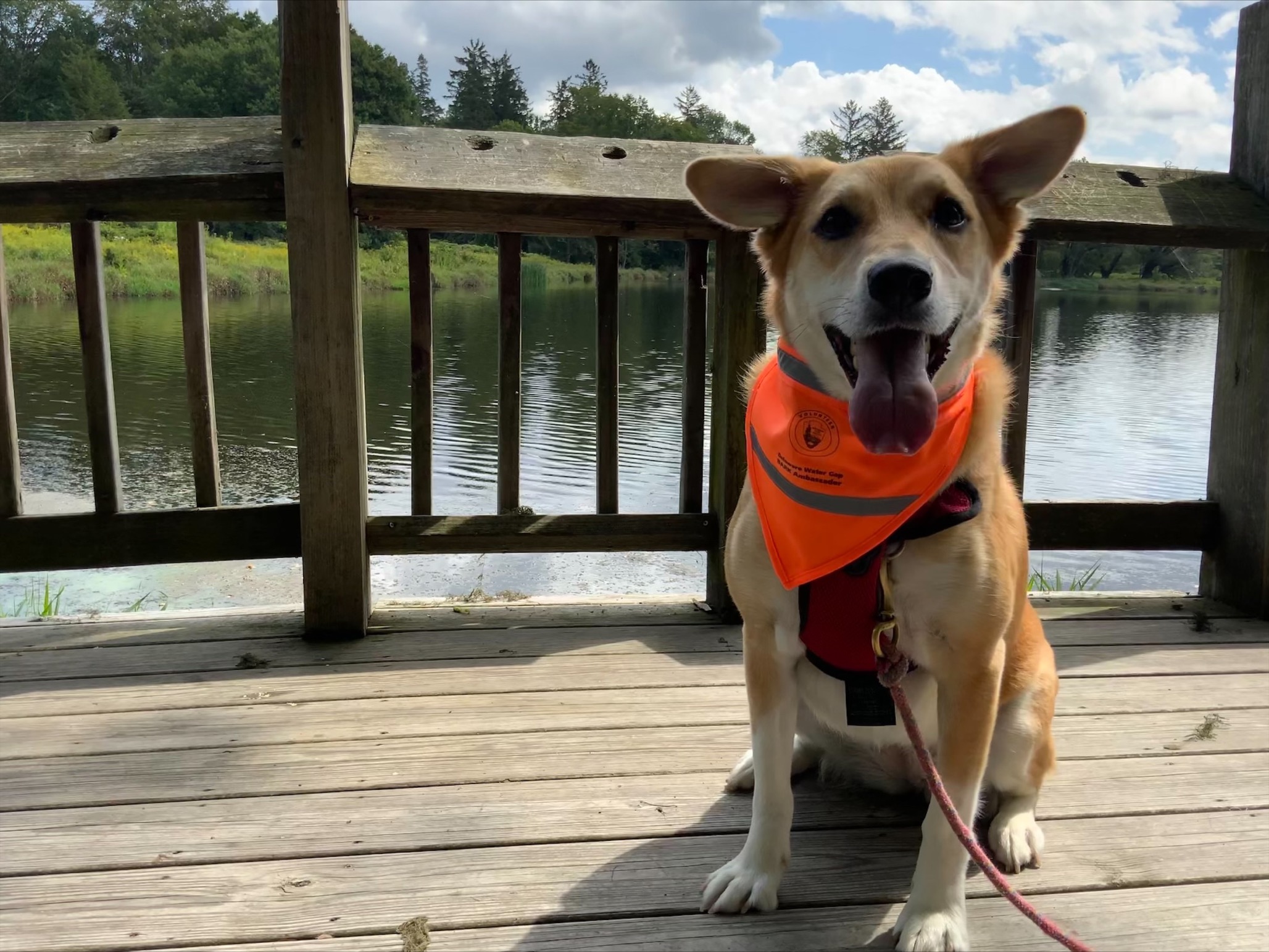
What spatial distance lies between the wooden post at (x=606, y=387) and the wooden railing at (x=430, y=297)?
12 mm

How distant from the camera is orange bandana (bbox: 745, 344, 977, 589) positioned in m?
1.83

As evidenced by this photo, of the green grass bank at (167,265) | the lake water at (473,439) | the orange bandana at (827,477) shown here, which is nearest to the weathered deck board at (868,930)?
the orange bandana at (827,477)

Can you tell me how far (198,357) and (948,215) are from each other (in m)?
2.67

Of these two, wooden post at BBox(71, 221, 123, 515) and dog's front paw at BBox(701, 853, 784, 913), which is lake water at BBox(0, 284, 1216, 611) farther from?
dog's front paw at BBox(701, 853, 784, 913)

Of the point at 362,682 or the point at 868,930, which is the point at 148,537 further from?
the point at 868,930

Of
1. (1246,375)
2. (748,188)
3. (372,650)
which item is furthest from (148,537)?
(1246,375)

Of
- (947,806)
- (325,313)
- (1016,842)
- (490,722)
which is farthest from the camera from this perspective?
(325,313)

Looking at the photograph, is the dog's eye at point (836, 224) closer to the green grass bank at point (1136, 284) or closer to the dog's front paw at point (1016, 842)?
the dog's front paw at point (1016, 842)

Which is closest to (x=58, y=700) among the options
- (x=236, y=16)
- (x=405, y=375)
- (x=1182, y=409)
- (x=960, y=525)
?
(x=960, y=525)

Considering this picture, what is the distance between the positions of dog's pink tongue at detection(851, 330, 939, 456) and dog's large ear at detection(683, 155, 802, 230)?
46cm

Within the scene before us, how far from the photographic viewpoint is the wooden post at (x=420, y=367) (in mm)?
3508

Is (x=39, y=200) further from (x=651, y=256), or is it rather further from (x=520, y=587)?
(x=651, y=256)

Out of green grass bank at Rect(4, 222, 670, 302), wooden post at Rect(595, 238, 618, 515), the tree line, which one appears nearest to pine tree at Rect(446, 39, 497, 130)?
the tree line

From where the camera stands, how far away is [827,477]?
1949 millimetres
